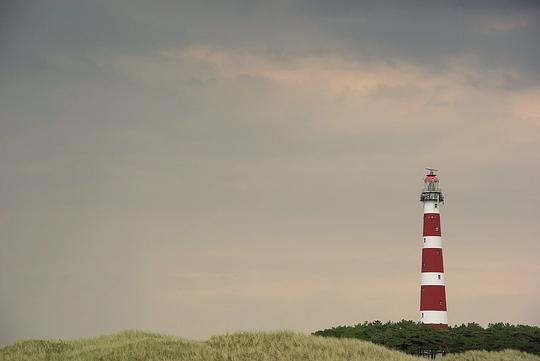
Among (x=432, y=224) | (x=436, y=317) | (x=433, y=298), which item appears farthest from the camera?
(x=432, y=224)

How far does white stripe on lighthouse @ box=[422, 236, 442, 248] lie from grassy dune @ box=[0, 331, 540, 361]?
95.4 feet

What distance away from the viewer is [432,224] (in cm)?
8606

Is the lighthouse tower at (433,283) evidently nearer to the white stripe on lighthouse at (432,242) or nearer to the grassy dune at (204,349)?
the white stripe on lighthouse at (432,242)

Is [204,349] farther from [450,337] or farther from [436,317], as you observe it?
[436,317]

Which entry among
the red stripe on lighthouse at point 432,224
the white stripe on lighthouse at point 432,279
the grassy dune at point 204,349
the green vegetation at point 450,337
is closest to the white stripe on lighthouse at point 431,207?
the red stripe on lighthouse at point 432,224

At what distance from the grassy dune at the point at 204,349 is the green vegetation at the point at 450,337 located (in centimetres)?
2128

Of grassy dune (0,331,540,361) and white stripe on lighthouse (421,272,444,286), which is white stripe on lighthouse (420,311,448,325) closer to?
white stripe on lighthouse (421,272,444,286)

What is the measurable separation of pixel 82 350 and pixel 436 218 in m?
40.5

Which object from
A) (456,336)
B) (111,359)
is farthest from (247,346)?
(456,336)

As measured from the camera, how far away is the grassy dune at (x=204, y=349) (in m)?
51.6

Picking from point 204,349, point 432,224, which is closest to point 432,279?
point 432,224

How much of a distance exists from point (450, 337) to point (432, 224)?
1129 centimetres

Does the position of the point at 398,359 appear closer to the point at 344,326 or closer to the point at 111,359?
the point at 111,359

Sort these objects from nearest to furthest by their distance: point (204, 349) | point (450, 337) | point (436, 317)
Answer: point (204, 349) → point (450, 337) → point (436, 317)
